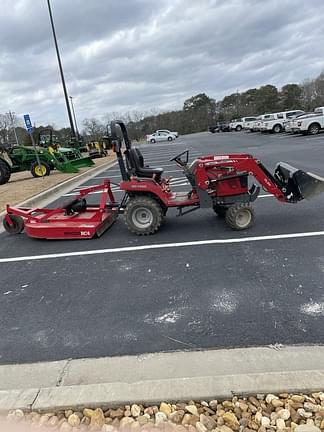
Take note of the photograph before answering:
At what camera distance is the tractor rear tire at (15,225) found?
6.73 metres

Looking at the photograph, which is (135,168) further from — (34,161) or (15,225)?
(34,161)

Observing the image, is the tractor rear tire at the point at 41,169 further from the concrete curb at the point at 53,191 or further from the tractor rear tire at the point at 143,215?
the tractor rear tire at the point at 143,215

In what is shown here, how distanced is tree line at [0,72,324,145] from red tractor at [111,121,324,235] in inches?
2201

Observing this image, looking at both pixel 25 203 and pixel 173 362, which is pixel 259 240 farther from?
pixel 25 203

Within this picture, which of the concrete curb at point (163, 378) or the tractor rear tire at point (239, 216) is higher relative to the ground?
the tractor rear tire at point (239, 216)

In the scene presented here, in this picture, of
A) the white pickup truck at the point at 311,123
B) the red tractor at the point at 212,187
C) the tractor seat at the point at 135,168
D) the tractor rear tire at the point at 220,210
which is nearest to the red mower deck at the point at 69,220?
the red tractor at the point at 212,187

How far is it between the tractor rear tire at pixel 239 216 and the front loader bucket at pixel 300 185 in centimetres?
76

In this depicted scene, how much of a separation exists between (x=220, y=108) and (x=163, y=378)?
90.6m

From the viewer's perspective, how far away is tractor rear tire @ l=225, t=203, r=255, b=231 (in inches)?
227

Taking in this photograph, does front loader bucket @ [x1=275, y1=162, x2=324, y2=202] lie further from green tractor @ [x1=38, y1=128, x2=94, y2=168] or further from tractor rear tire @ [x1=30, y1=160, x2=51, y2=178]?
green tractor @ [x1=38, y1=128, x2=94, y2=168]

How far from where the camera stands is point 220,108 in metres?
87.8

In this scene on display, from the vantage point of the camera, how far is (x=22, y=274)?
4.84 m

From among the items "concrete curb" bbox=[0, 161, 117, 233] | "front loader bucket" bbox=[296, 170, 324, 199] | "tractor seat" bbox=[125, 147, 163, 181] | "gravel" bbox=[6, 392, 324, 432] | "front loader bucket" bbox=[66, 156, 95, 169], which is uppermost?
"tractor seat" bbox=[125, 147, 163, 181]

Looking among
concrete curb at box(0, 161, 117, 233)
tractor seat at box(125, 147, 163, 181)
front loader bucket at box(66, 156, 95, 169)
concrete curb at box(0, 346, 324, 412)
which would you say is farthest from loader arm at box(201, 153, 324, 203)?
front loader bucket at box(66, 156, 95, 169)
